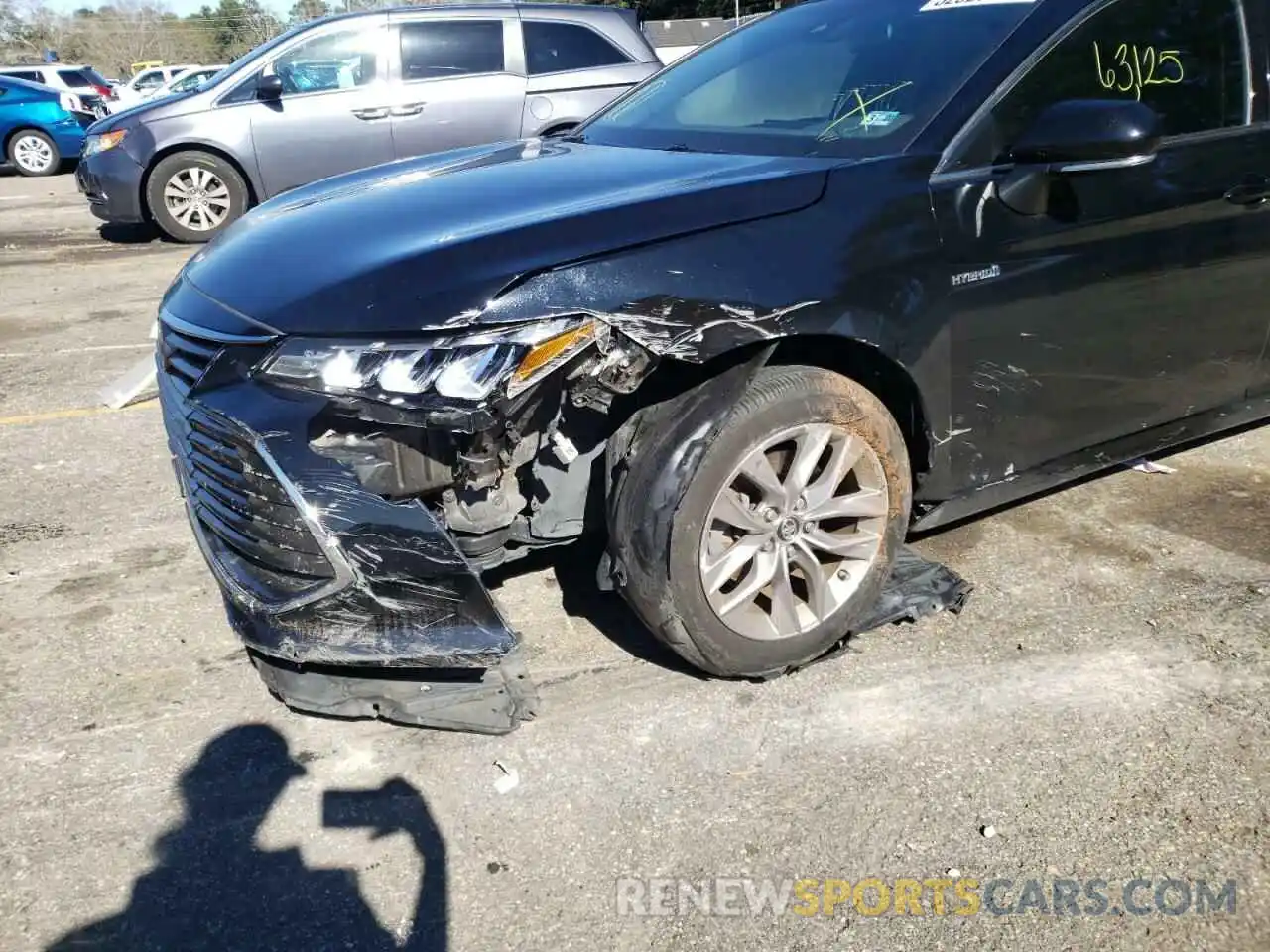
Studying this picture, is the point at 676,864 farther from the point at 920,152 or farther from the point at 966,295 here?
the point at 920,152

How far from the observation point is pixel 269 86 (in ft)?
28.2

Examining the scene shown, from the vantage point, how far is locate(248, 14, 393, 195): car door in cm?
876


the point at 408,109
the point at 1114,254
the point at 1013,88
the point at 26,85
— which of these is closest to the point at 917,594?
the point at 1114,254

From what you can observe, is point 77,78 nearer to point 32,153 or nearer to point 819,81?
point 32,153

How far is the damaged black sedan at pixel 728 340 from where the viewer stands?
228 cm

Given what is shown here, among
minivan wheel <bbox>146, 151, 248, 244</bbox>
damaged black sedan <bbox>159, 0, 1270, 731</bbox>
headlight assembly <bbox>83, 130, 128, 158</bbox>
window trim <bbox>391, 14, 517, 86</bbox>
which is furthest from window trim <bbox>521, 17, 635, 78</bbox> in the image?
damaged black sedan <bbox>159, 0, 1270, 731</bbox>

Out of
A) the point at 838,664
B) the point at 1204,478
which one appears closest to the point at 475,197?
the point at 838,664

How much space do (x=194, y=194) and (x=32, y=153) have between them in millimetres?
9039

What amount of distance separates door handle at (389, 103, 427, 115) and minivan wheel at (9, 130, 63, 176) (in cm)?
1014

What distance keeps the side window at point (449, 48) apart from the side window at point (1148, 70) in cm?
681

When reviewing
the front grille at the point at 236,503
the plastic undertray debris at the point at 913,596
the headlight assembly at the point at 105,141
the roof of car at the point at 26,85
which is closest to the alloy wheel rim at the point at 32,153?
the roof of car at the point at 26,85

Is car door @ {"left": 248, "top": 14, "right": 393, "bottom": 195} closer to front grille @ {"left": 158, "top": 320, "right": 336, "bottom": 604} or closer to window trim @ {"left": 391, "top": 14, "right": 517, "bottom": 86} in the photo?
window trim @ {"left": 391, "top": 14, "right": 517, "bottom": 86}

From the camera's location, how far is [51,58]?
47.4 m

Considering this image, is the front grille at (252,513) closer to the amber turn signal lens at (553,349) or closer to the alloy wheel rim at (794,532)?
the amber turn signal lens at (553,349)
